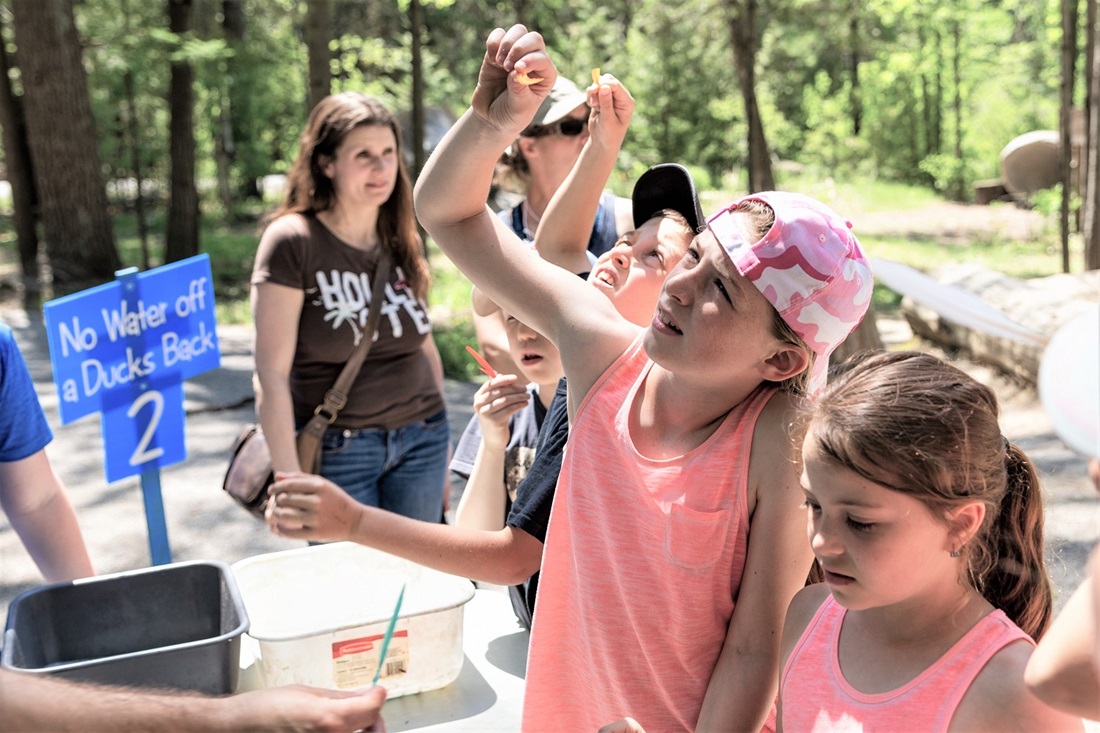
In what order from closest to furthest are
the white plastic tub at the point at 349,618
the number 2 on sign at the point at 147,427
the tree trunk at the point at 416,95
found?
1. the white plastic tub at the point at 349,618
2. the number 2 on sign at the point at 147,427
3. the tree trunk at the point at 416,95

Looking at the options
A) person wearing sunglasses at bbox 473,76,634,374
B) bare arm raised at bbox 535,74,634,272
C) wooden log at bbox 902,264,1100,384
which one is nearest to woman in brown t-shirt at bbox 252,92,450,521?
person wearing sunglasses at bbox 473,76,634,374

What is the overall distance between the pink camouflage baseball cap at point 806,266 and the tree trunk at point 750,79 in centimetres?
1134

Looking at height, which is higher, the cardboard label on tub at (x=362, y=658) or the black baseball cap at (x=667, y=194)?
the black baseball cap at (x=667, y=194)

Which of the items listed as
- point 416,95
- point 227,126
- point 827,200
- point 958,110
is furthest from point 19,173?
point 958,110

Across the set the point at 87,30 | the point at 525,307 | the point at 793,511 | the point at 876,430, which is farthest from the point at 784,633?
the point at 87,30

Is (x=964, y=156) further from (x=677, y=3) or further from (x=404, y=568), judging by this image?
(x=404, y=568)

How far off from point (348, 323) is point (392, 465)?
41 centimetres

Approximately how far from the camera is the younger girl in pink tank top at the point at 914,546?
3.82 feet

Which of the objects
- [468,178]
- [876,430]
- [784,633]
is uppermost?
[468,178]

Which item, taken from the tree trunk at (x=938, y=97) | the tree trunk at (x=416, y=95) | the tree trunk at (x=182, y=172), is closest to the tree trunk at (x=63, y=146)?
the tree trunk at (x=182, y=172)

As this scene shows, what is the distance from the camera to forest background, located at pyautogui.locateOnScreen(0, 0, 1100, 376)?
9914mm

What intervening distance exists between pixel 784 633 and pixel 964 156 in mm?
23270

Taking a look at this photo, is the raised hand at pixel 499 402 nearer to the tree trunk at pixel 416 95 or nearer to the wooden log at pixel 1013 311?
the wooden log at pixel 1013 311

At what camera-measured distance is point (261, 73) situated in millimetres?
16750
